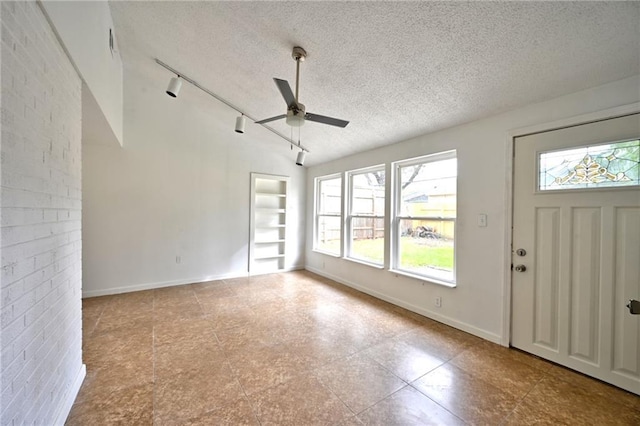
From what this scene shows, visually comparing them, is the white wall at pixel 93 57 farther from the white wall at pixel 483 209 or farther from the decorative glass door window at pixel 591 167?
the decorative glass door window at pixel 591 167

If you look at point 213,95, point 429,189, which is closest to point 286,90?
point 213,95

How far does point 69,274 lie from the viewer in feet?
5.69

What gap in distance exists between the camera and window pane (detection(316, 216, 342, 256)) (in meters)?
5.07

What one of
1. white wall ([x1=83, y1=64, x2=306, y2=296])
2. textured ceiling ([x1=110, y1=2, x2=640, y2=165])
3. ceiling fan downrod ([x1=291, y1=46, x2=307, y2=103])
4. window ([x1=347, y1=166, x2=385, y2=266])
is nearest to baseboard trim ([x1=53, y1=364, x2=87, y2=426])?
white wall ([x1=83, y1=64, x2=306, y2=296])

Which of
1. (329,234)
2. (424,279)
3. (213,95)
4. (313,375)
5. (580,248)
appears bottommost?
(313,375)

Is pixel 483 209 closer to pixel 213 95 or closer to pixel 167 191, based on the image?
pixel 213 95

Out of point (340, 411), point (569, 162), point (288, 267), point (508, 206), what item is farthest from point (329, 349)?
point (288, 267)

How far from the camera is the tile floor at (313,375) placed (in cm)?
169

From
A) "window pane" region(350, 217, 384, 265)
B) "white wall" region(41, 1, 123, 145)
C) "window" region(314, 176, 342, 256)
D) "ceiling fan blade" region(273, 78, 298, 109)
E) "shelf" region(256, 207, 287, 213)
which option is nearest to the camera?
"white wall" region(41, 1, 123, 145)

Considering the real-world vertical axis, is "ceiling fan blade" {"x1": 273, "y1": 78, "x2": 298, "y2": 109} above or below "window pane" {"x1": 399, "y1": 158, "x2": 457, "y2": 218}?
above

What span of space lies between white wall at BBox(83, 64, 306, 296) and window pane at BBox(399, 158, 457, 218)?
2502mm

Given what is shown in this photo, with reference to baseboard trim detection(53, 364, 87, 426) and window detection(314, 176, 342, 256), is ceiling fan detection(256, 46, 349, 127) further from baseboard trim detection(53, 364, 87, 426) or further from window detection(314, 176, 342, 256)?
window detection(314, 176, 342, 256)

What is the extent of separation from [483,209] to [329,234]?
9.99 ft

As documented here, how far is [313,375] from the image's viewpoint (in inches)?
82.0
